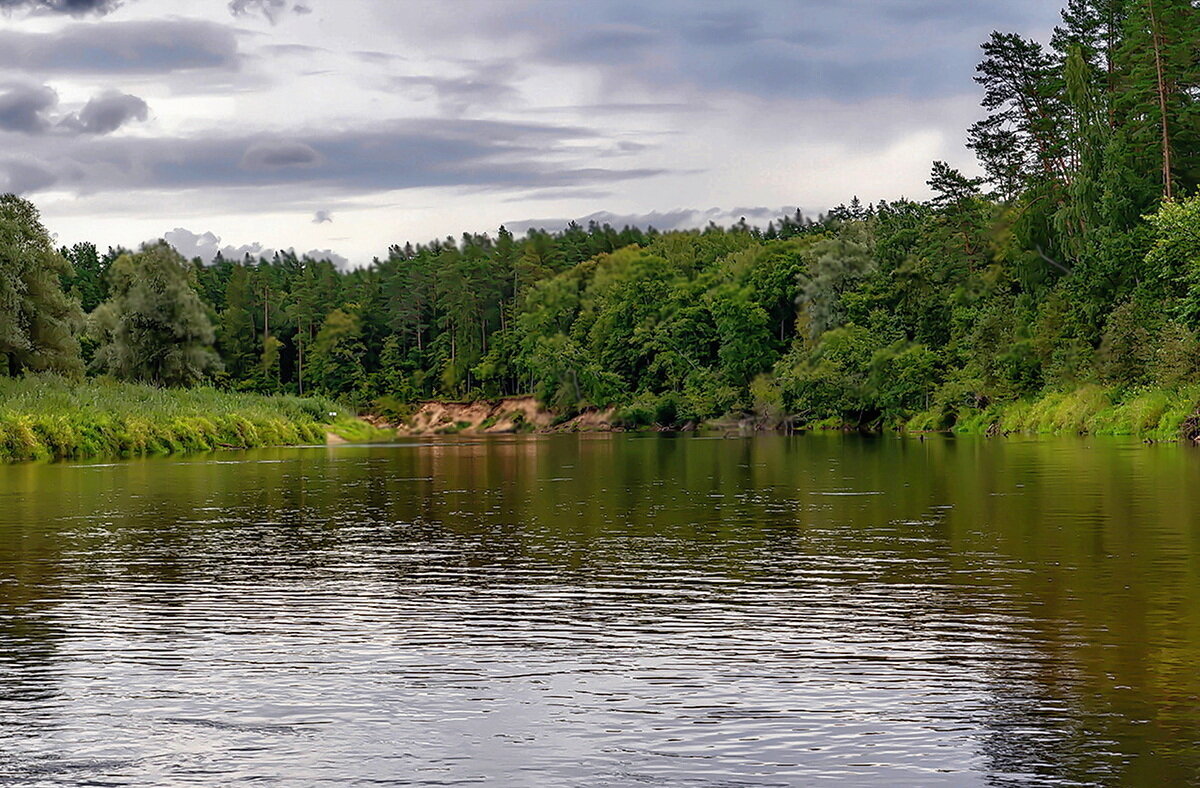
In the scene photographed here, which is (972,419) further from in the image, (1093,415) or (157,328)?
(157,328)

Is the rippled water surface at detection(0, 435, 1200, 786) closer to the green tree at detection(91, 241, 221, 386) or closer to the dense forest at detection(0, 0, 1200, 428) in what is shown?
the dense forest at detection(0, 0, 1200, 428)

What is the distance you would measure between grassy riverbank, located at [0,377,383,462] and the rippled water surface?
34.2 m

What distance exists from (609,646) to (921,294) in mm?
110378

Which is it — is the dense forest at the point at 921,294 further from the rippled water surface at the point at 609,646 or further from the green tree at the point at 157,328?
the rippled water surface at the point at 609,646

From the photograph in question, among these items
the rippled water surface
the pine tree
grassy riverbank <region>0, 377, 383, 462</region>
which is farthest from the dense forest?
the rippled water surface

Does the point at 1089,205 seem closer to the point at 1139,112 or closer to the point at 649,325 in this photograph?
the point at 1139,112

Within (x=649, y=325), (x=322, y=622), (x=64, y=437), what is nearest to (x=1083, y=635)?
(x=322, y=622)

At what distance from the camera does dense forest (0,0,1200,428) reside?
81.2 meters

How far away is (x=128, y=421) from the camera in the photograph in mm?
71250

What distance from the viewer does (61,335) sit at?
85.3m

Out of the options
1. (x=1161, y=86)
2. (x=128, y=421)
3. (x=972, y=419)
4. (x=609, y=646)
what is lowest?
(x=609, y=646)

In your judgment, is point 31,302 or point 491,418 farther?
point 491,418

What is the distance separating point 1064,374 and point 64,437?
59.3 meters

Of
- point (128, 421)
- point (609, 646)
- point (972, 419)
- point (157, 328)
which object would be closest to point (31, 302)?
point (128, 421)
